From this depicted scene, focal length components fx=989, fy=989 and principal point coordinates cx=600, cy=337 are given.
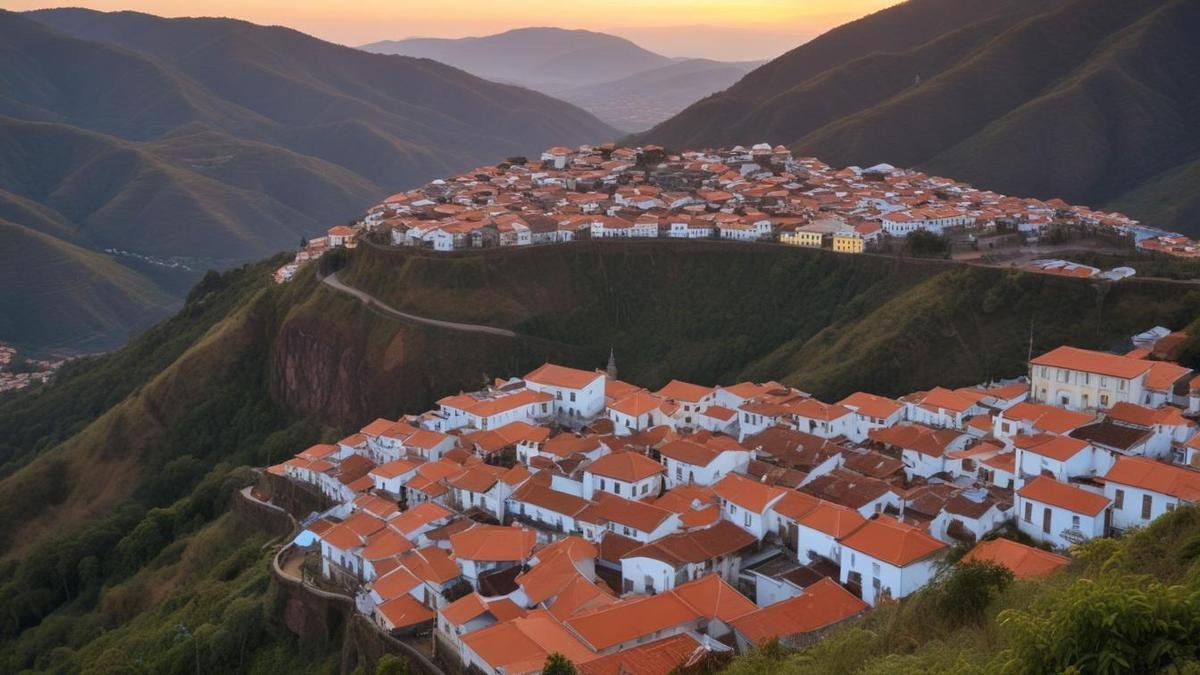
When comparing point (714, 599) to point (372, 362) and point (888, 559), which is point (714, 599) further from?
point (372, 362)

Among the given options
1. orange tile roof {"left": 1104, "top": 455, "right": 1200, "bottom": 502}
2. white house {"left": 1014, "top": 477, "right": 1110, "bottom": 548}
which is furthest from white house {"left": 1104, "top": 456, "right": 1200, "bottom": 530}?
white house {"left": 1014, "top": 477, "right": 1110, "bottom": 548}

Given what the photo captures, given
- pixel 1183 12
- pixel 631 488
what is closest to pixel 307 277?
pixel 631 488

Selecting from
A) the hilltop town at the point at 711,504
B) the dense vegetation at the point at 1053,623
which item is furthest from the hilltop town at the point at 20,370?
the dense vegetation at the point at 1053,623

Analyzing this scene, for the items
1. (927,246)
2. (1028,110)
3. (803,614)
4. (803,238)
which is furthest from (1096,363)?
(1028,110)

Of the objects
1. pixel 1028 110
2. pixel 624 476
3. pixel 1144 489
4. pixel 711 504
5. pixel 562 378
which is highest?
pixel 1028 110

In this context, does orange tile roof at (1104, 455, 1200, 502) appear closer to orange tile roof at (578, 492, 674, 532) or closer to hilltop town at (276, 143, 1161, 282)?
orange tile roof at (578, 492, 674, 532)

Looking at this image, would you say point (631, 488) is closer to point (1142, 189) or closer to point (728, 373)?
point (728, 373)
